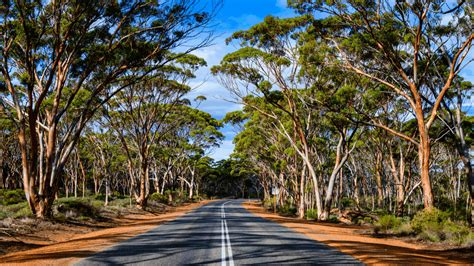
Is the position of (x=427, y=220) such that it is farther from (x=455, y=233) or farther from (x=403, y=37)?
(x=403, y=37)

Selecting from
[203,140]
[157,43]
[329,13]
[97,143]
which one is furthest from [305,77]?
[203,140]

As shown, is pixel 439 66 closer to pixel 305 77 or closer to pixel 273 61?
pixel 305 77

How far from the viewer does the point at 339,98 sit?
2288cm

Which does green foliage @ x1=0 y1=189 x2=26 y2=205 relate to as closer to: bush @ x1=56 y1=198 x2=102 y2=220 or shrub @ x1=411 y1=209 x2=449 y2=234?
bush @ x1=56 y1=198 x2=102 y2=220

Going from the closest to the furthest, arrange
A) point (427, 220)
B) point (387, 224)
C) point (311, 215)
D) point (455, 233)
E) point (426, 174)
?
point (455, 233)
point (427, 220)
point (426, 174)
point (387, 224)
point (311, 215)

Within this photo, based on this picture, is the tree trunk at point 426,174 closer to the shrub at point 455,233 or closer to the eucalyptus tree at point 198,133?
the shrub at point 455,233

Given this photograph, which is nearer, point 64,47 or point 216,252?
point 216,252

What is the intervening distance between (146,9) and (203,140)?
36.9 metres

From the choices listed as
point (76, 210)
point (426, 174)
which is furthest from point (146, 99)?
point (426, 174)

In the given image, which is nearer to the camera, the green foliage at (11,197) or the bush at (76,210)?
the bush at (76,210)

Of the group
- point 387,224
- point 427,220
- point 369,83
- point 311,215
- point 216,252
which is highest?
point 369,83

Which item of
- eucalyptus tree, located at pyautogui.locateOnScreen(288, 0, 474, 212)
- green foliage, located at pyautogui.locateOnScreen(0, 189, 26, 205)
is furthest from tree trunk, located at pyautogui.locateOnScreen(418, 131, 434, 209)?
green foliage, located at pyautogui.locateOnScreen(0, 189, 26, 205)

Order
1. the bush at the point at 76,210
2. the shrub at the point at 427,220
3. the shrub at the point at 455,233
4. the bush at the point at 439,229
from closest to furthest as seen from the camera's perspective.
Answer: the shrub at the point at 455,233, the bush at the point at 439,229, the shrub at the point at 427,220, the bush at the point at 76,210

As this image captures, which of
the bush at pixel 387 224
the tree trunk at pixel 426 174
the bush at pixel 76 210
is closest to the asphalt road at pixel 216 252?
the bush at pixel 387 224
